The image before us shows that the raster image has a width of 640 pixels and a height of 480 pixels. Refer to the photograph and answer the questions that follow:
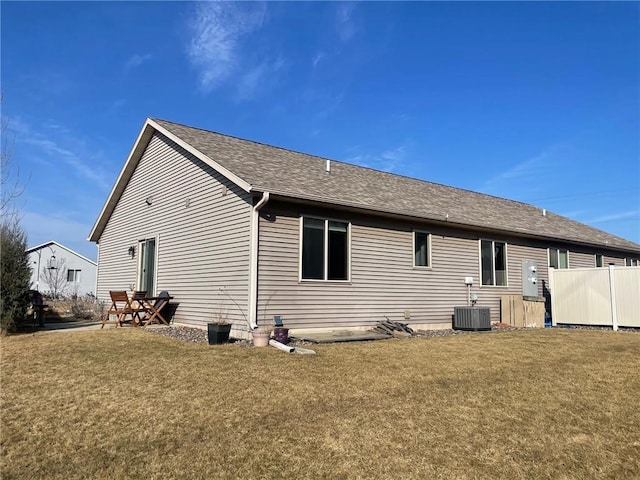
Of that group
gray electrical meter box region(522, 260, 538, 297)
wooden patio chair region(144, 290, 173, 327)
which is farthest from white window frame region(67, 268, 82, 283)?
gray electrical meter box region(522, 260, 538, 297)

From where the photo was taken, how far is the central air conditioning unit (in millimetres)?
11922

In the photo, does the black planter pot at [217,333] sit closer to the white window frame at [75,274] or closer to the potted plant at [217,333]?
the potted plant at [217,333]

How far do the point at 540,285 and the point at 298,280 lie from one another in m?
9.89

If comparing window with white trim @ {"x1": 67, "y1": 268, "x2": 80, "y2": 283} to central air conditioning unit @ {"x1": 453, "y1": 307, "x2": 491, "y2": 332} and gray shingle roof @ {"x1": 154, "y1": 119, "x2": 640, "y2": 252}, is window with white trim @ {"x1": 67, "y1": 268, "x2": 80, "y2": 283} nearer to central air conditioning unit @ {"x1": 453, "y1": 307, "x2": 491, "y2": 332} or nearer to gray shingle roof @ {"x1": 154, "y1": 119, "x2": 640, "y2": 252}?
gray shingle roof @ {"x1": 154, "y1": 119, "x2": 640, "y2": 252}

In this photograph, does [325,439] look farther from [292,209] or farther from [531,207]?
[531,207]

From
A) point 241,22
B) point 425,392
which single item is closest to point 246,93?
point 241,22

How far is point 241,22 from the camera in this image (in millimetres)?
11281

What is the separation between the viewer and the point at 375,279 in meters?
11.0

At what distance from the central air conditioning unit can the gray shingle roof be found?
2.42 meters

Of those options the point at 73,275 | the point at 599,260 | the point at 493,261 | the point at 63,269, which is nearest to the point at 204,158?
the point at 493,261

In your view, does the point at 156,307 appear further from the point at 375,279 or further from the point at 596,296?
the point at 596,296

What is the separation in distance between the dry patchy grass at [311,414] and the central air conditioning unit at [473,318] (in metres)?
4.31

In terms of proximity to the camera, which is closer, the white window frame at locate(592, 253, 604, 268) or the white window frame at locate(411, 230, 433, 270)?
the white window frame at locate(411, 230, 433, 270)

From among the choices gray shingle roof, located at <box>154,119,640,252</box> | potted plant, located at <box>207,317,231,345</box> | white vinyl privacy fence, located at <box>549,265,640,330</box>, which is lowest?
potted plant, located at <box>207,317,231,345</box>
